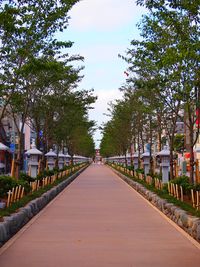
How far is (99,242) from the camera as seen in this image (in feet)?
37.9

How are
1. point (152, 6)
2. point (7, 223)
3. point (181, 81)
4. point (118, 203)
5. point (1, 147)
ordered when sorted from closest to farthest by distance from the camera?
1. point (7, 223)
2. point (152, 6)
3. point (181, 81)
4. point (118, 203)
5. point (1, 147)

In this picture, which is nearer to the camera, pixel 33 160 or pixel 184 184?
pixel 184 184

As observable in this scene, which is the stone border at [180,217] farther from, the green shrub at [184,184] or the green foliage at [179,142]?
the green foliage at [179,142]

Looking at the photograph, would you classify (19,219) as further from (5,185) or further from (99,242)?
(5,185)

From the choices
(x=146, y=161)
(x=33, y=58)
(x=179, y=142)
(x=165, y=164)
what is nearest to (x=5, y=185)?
(x=33, y=58)

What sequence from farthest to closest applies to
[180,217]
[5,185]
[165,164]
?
[165,164] < [5,185] < [180,217]

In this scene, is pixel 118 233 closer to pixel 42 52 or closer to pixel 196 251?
pixel 196 251

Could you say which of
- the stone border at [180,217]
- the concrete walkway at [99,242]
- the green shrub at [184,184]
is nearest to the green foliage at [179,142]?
the green shrub at [184,184]

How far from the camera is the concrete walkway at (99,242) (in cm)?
941

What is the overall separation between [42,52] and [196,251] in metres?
11.8

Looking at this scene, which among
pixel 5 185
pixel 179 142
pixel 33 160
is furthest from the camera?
pixel 179 142

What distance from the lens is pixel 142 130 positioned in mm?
40719

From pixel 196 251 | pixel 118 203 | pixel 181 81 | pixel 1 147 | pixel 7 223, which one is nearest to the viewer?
pixel 196 251

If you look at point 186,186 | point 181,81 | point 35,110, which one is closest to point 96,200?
point 186,186
